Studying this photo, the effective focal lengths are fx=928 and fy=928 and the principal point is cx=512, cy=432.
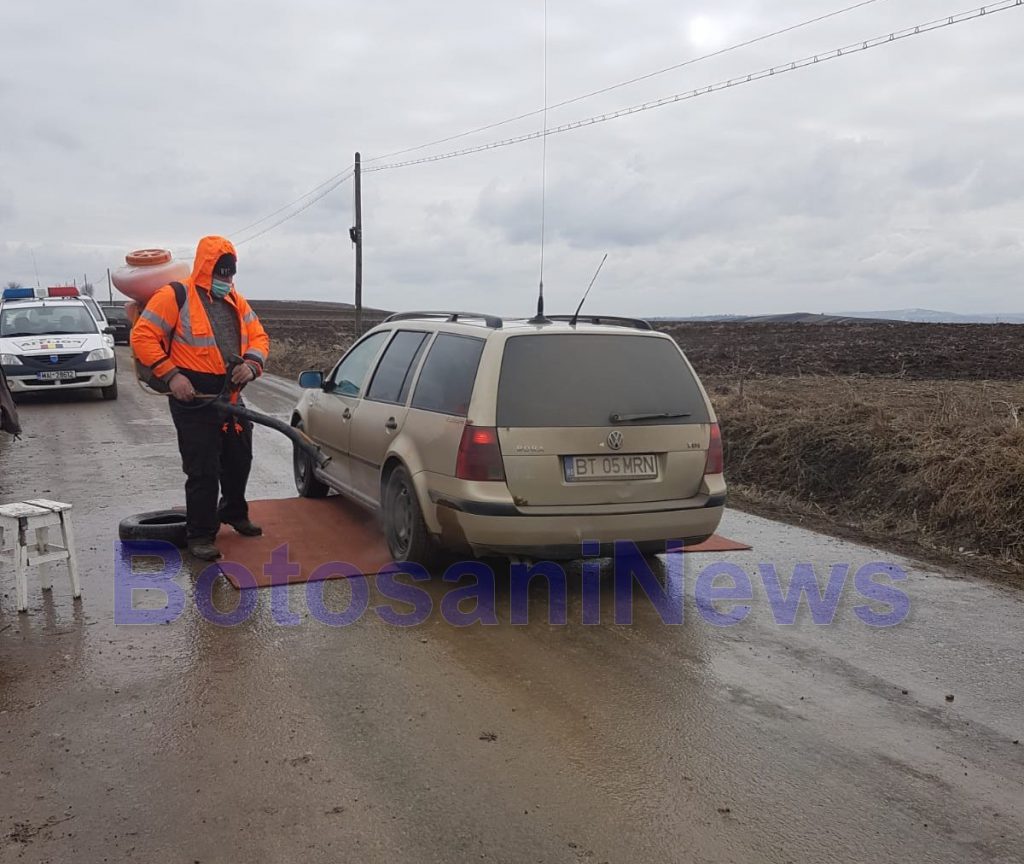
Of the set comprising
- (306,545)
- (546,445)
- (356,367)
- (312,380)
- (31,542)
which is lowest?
Result: (306,545)

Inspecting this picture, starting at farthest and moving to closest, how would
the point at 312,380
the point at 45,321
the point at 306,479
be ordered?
1. the point at 45,321
2. the point at 306,479
3. the point at 312,380

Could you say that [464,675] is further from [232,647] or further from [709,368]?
[709,368]

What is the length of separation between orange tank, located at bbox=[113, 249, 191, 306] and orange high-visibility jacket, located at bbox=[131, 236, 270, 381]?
12.4 feet

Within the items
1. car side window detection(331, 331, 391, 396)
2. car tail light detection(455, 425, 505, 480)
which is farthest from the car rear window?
car side window detection(331, 331, 391, 396)

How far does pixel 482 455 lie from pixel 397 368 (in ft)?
4.92

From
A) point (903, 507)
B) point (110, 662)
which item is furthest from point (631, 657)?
point (903, 507)

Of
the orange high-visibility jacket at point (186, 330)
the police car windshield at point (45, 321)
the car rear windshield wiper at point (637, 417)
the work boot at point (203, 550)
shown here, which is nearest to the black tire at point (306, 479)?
the work boot at point (203, 550)

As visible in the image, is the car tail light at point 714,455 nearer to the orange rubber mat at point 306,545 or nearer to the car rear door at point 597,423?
the car rear door at point 597,423

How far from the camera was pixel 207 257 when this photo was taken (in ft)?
19.7

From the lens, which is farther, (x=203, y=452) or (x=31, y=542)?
(x=203, y=452)

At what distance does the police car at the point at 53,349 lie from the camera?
1462 centimetres

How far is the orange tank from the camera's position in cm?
961

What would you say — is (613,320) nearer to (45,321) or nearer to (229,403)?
(229,403)

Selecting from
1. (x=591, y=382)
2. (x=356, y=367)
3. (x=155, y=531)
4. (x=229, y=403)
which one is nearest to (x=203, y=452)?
(x=229, y=403)
